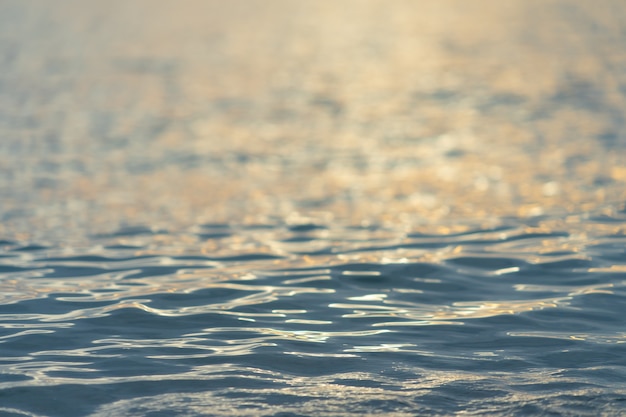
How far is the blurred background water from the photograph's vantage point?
6854 mm

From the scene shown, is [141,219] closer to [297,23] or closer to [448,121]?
[448,121]

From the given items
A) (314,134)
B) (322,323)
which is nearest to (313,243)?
(322,323)

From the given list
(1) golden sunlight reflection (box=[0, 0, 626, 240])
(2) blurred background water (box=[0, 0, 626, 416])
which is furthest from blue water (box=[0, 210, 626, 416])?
(1) golden sunlight reflection (box=[0, 0, 626, 240])

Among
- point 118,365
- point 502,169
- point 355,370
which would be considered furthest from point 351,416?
point 502,169

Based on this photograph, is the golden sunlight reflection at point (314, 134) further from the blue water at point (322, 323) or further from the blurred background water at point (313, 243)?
the blue water at point (322, 323)

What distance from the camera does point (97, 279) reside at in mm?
10375

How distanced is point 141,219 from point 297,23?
53.8 metres

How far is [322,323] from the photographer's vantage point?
8461mm

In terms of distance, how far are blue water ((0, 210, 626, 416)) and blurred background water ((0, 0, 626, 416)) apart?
3cm

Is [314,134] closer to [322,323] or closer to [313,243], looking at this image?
[313,243]

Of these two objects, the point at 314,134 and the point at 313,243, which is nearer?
the point at 313,243

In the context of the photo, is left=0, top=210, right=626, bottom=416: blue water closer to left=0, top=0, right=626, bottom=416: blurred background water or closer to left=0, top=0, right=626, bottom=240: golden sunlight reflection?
left=0, top=0, right=626, bottom=416: blurred background water

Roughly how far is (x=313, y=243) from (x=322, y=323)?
12.7 feet

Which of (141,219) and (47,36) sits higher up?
(47,36)
